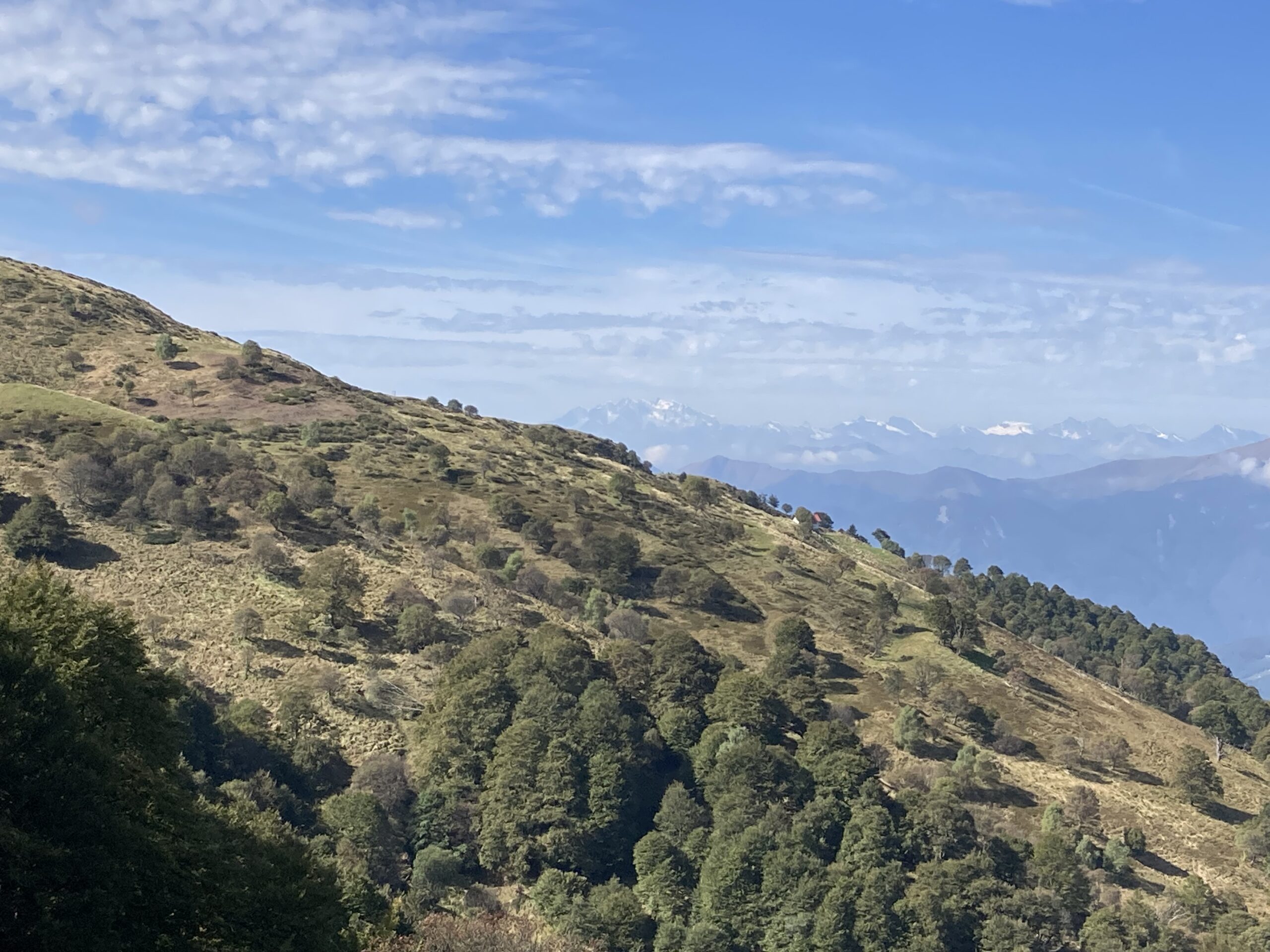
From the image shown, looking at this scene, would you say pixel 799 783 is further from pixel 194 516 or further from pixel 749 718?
pixel 194 516

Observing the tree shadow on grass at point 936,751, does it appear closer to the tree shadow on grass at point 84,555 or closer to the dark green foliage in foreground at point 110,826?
the dark green foliage in foreground at point 110,826

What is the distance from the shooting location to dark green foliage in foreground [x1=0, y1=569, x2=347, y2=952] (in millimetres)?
19516

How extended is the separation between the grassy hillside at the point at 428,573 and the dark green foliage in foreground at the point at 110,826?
29494mm

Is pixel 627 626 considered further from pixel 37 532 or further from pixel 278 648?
pixel 37 532

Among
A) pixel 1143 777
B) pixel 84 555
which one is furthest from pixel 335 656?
pixel 1143 777

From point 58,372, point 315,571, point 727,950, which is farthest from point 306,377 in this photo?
point 727,950

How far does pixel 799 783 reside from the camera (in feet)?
182

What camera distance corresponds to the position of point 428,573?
74.9m

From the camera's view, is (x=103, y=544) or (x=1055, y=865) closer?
(x=1055, y=865)

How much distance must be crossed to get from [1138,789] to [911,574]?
225 ft

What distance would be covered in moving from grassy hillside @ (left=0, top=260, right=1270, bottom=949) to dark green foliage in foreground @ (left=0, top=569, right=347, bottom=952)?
29494 mm

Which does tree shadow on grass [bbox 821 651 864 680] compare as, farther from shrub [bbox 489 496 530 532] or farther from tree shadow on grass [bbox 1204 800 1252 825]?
shrub [bbox 489 496 530 532]

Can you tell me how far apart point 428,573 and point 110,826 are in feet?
178

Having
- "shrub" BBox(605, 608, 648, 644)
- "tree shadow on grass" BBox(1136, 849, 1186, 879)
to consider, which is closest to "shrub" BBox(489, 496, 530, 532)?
"shrub" BBox(605, 608, 648, 644)
